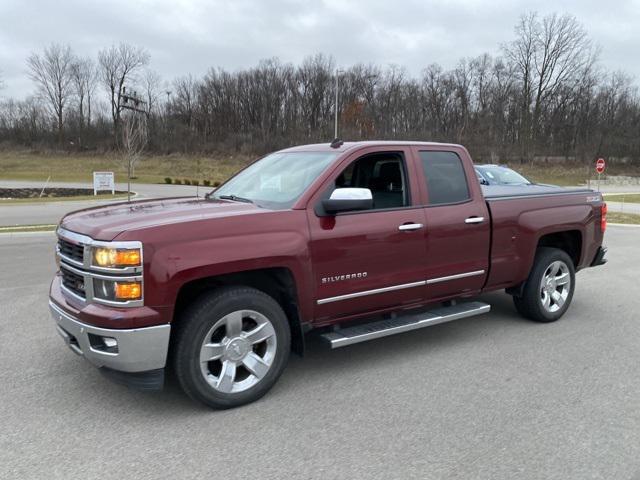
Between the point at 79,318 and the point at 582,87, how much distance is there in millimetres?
78598

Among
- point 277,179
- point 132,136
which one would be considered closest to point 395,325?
point 277,179

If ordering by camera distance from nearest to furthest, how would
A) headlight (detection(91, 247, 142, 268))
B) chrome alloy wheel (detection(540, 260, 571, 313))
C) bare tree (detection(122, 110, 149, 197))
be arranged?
headlight (detection(91, 247, 142, 268))
chrome alloy wheel (detection(540, 260, 571, 313))
bare tree (detection(122, 110, 149, 197))

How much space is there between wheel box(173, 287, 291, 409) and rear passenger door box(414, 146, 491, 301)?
5.08 ft

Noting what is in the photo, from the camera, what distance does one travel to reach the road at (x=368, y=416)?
A: 293 centimetres

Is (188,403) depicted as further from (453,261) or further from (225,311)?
(453,261)

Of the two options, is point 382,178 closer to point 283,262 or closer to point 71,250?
point 283,262

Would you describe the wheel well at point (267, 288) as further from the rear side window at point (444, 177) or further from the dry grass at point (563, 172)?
the dry grass at point (563, 172)

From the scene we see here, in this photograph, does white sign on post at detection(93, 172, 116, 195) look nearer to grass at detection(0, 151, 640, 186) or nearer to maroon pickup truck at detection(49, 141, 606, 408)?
grass at detection(0, 151, 640, 186)

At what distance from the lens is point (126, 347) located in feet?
10.5

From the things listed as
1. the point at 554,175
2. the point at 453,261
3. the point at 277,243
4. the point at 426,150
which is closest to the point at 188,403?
the point at 277,243

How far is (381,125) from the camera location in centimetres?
7688

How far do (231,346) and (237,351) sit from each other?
0.06m

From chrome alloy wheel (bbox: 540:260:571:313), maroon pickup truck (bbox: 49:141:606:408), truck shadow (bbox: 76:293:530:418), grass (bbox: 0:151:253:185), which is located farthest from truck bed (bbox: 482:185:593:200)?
grass (bbox: 0:151:253:185)

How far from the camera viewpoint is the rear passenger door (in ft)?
14.8
